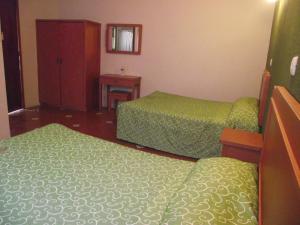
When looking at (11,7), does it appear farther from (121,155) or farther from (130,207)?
(130,207)

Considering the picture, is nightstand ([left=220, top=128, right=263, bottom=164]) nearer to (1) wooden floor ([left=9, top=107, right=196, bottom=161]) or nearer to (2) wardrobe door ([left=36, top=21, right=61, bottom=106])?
(1) wooden floor ([left=9, top=107, right=196, bottom=161])

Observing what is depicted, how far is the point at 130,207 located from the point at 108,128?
2.70 m

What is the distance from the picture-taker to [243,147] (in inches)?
72.9

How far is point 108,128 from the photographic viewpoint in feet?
12.6

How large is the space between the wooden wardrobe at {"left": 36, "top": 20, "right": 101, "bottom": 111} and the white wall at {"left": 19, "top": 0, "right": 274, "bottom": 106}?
0.17 meters

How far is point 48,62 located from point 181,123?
3119 millimetres

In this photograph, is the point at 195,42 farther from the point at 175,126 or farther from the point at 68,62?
the point at 68,62

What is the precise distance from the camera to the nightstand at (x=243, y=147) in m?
1.83

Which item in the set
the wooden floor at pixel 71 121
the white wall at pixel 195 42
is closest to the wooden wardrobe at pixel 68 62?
the wooden floor at pixel 71 121

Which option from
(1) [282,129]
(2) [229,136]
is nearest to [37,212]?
(1) [282,129]

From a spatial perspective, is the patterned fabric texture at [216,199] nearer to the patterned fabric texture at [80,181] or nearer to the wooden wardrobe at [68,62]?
the patterned fabric texture at [80,181]

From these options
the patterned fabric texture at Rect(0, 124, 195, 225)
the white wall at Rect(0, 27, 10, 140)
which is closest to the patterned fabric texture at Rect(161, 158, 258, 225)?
the patterned fabric texture at Rect(0, 124, 195, 225)

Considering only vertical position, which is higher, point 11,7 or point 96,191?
point 11,7

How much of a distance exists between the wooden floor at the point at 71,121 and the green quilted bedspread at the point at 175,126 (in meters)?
0.19
